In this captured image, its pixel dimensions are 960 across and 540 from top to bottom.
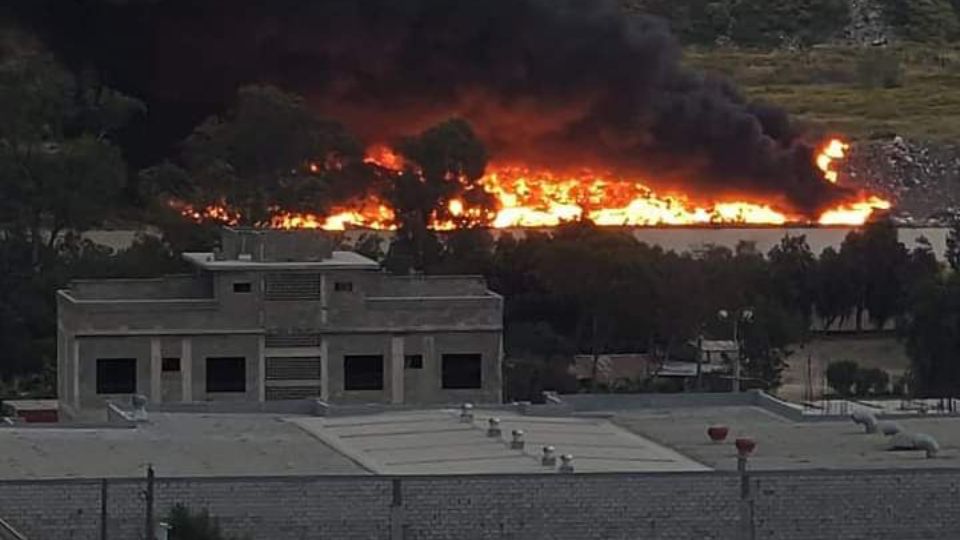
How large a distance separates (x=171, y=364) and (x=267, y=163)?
18903mm

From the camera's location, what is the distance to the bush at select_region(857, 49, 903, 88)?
370 ft

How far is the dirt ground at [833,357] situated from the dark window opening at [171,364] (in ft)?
38.9

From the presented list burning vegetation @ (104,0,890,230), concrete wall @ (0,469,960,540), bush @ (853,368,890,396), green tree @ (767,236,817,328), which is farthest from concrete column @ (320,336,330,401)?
concrete wall @ (0,469,960,540)

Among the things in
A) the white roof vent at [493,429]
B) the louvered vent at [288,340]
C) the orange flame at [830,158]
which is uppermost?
the orange flame at [830,158]

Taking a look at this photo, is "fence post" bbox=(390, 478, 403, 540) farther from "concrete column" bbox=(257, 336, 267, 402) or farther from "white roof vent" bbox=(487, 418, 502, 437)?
"concrete column" bbox=(257, 336, 267, 402)

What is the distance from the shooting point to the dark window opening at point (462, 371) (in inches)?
1780

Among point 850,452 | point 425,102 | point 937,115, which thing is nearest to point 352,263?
point 850,452

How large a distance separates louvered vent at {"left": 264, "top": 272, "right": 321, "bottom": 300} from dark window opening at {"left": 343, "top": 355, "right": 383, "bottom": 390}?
111 cm

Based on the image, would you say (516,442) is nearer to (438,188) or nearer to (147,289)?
(147,289)

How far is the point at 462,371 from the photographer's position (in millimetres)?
45500

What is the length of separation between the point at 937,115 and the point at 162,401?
64.6 meters

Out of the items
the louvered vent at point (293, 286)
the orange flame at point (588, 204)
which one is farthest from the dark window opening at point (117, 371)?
the orange flame at point (588, 204)

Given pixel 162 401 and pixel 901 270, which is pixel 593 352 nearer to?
pixel 901 270

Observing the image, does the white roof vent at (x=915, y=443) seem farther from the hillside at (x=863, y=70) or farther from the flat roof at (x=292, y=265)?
the hillside at (x=863, y=70)
